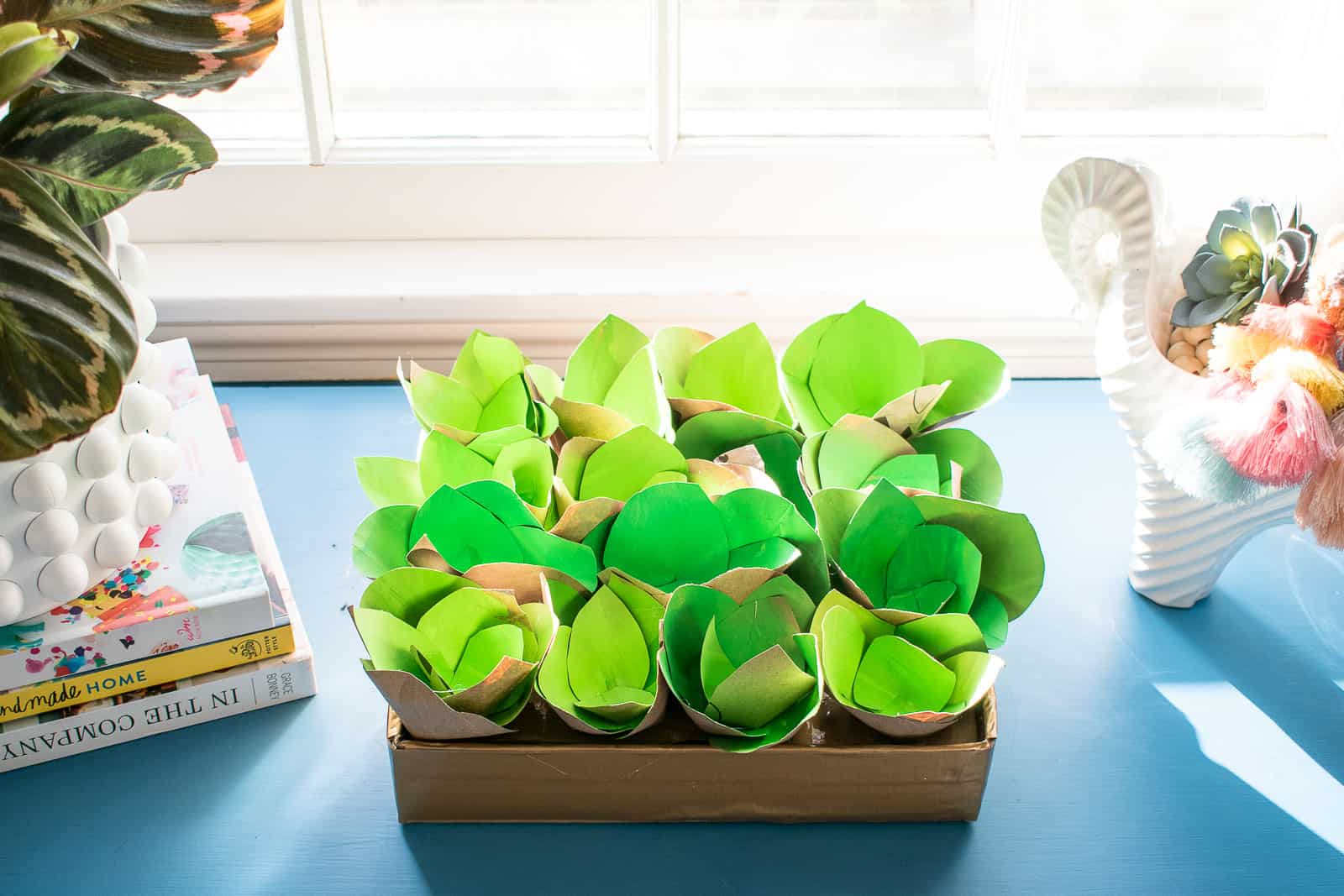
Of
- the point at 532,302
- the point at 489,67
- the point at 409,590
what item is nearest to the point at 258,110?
the point at 489,67

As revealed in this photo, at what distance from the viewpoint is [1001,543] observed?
0.53 m

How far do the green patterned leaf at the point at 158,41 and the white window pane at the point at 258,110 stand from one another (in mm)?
467

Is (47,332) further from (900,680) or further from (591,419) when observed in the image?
(900,680)

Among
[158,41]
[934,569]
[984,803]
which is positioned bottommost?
[984,803]

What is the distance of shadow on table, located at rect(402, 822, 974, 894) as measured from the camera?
489mm

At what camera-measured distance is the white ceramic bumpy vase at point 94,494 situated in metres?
0.49

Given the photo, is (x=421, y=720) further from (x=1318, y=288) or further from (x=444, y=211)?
(x=444, y=211)

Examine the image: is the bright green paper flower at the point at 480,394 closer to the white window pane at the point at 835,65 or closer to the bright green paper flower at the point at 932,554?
the bright green paper flower at the point at 932,554

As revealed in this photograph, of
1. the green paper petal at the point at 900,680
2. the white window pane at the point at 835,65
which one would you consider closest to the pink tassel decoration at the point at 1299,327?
the green paper petal at the point at 900,680

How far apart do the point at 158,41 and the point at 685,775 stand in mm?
390

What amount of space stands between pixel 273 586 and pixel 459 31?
0.55 meters

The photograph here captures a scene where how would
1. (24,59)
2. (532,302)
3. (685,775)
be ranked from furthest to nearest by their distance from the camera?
(532,302) → (685,775) → (24,59)

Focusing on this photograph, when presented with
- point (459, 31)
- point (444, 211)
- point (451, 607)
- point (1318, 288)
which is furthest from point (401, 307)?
point (1318, 288)

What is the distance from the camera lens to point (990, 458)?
1.96 ft
